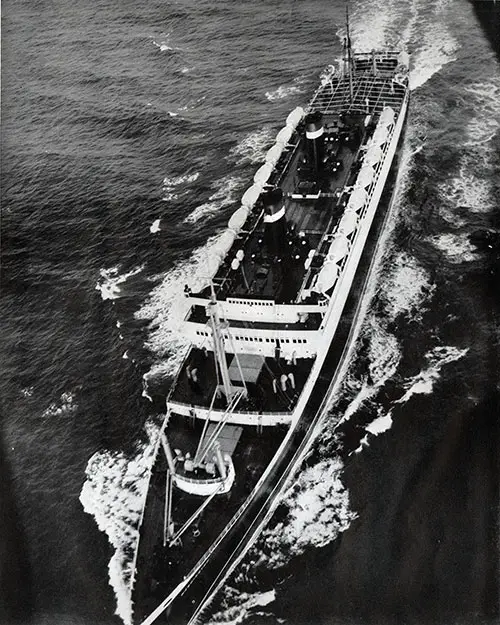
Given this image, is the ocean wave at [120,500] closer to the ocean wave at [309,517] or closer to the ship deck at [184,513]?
the ship deck at [184,513]

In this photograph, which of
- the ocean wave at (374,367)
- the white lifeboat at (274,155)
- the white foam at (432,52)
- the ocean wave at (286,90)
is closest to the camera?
the ocean wave at (374,367)

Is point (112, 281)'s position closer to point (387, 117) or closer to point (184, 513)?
point (184, 513)

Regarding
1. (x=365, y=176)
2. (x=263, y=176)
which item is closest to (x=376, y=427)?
(x=365, y=176)

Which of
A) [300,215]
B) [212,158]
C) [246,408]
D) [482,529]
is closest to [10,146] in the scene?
[212,158]

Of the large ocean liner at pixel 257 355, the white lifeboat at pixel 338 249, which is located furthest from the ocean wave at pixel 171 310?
the white lifeboat at pixel 338 249

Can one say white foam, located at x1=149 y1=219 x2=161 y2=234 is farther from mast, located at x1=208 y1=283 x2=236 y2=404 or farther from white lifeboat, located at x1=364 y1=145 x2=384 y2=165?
mast, located at x1=208 y1=283 x2=236 y2=404

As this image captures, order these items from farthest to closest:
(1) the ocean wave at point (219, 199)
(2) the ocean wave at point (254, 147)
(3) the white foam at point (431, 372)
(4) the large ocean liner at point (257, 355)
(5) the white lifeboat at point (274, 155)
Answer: (2) the ocean wave at point (254, 147), (1) the ocean wave at point (219, 199), (5) the white lifeboat at point (274, 155), (3) the white foam at point (431, 372), (4) the large ocean liner at point (257, 355)
